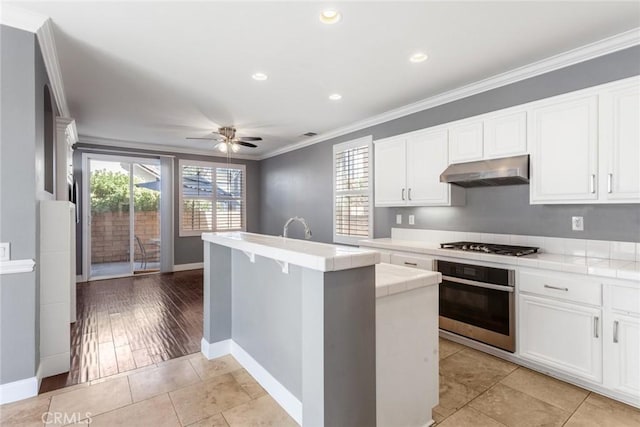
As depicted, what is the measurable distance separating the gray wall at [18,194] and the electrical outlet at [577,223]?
431cm

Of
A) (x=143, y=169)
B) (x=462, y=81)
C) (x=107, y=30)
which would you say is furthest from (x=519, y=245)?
(x=143, y=169)

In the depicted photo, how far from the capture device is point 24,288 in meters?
2.19

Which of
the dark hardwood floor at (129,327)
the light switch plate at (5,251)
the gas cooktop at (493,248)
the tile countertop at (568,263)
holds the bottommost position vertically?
the dark hardwood floor at (129,327)

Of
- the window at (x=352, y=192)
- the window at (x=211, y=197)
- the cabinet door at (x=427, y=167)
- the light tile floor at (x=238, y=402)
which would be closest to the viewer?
the light tile floor at (x=238, y=402)

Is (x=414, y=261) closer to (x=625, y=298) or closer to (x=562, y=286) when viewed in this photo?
(x=562, y=286)

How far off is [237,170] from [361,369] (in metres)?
6.89

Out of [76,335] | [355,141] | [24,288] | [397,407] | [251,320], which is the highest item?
[355,141]

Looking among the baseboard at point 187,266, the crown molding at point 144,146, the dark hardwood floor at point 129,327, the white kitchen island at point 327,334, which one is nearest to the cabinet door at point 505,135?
the white kitchen island at point 327,334

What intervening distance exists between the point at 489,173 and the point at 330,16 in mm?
1978

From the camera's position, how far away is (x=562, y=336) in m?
2.35

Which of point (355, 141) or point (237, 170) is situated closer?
point (355, 141)

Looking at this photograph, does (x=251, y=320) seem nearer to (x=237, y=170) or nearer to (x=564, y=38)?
(x=564, y=38)

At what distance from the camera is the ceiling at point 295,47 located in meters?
2.14

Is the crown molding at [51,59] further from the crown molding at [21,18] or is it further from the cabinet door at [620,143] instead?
the cabinet door at [620,143]
